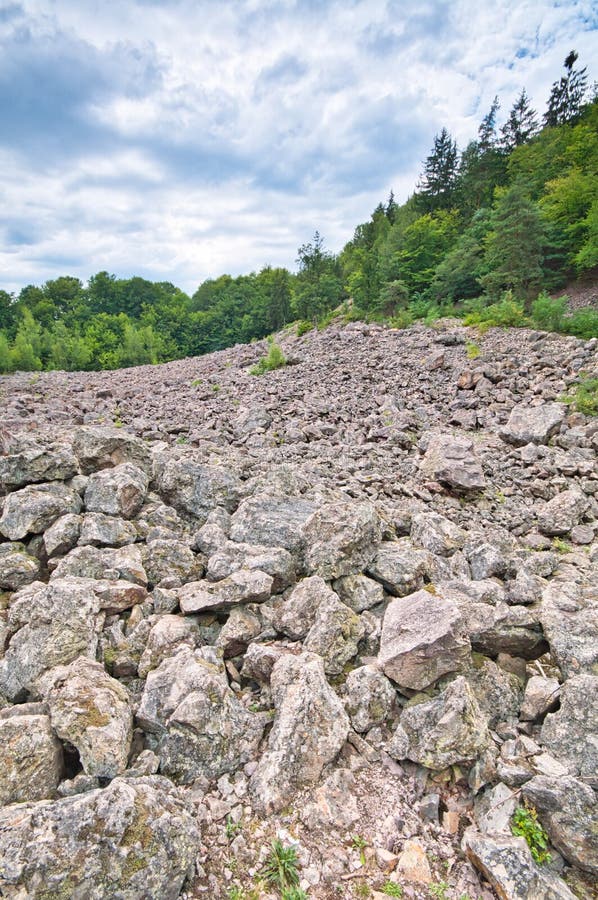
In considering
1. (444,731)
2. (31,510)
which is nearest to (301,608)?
(444,731)

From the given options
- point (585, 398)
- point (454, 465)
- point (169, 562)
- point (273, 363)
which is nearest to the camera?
point (169, 562)

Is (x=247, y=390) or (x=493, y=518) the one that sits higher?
(x=247, y=390)

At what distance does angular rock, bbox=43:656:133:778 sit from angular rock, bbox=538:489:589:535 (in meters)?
6.38

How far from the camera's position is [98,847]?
227cm

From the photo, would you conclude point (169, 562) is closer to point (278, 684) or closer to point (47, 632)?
point (47, 632)

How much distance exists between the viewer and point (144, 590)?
14.1 feet

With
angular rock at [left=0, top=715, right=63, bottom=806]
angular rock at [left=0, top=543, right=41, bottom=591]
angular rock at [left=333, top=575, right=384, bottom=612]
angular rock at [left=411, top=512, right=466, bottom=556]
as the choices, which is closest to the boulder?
angular rock at [left=411, top=512, right=466, bottom=556]

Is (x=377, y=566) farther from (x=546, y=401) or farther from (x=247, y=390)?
(x=247, y=390)

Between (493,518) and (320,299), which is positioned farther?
(320,299)

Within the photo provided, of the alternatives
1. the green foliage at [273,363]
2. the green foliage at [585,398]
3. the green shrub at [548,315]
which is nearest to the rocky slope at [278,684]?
the green foliage at [585,398]

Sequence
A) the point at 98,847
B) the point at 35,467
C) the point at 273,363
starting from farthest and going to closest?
the point at 273,363 → the point at 35,467 → the point at 98,847

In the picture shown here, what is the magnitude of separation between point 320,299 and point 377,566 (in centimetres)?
4192

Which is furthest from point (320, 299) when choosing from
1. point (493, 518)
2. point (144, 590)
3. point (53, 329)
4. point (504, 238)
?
point (53, 329)

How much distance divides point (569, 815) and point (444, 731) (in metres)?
0.78
